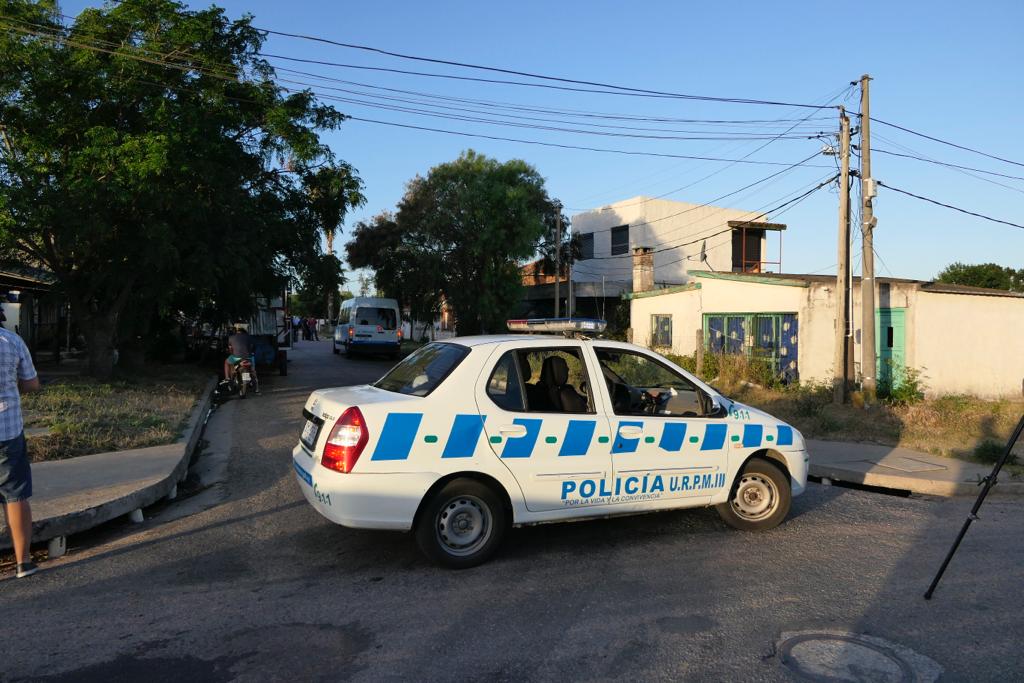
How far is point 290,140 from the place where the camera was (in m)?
16.7

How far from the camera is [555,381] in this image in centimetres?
605

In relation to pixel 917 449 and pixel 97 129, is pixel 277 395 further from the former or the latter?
pixel 917 449

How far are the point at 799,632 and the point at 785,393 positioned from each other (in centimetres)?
1225

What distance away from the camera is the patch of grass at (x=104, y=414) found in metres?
8.59

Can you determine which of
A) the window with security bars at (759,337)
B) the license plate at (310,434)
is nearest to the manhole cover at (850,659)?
the license plate at (310,434)

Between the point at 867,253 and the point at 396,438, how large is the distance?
488 inches

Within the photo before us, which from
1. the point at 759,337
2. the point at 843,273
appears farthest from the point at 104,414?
the point at 759,337

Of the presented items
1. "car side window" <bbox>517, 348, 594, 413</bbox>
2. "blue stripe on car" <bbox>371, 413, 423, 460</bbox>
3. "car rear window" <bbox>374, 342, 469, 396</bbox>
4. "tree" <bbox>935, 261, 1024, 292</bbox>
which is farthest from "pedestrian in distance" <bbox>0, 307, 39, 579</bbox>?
"tree" <bbox>935, 261, 1024, 292</bbox>

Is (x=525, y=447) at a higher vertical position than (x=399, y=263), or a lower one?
lower

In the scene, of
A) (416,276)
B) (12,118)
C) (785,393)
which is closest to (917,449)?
(785,393)

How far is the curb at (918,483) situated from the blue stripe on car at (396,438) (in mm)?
6213

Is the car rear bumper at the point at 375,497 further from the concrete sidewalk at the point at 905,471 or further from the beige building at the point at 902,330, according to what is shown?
the beige building at the point at 902,330

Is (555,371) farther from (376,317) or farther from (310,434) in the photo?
(376,317)

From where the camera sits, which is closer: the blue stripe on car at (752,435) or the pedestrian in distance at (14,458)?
the pedestrian in distance at (14,458)
